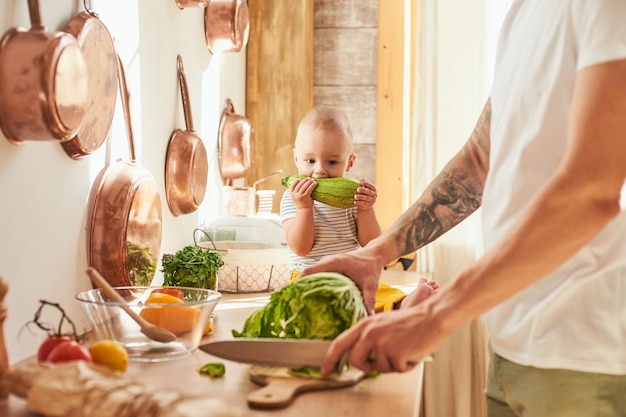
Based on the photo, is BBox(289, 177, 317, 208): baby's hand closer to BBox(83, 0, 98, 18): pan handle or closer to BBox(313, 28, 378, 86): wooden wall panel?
BBox(83, 0, 98, 18): pan handle

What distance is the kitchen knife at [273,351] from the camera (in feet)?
3.54

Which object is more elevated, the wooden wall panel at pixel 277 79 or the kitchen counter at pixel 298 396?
the wooden wall panel at pixel 277 79

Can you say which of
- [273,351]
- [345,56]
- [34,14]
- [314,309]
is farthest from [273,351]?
[345,56]

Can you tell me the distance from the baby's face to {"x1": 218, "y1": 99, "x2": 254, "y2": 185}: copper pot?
0.50 metres

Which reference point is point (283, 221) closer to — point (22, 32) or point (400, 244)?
point (400, 244)

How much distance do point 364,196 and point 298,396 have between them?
1022mm

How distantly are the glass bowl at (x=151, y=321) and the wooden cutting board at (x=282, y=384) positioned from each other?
178 millimetres

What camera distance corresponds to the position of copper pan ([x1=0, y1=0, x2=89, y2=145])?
110cm

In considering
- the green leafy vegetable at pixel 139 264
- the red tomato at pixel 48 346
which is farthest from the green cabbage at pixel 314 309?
the green leafy vegetable at pixel 139 264

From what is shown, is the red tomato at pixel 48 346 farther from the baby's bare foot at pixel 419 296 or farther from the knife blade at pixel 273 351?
the baby's bare foot at pixel 419 296

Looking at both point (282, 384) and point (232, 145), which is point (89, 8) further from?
point (232, 145)

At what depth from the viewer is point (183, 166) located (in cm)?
201

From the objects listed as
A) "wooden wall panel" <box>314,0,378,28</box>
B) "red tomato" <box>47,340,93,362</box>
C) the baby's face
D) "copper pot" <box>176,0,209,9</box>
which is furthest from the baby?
"red tomato" <box>47,340,93,362</box>

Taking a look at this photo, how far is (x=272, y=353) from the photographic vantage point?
1.10m
